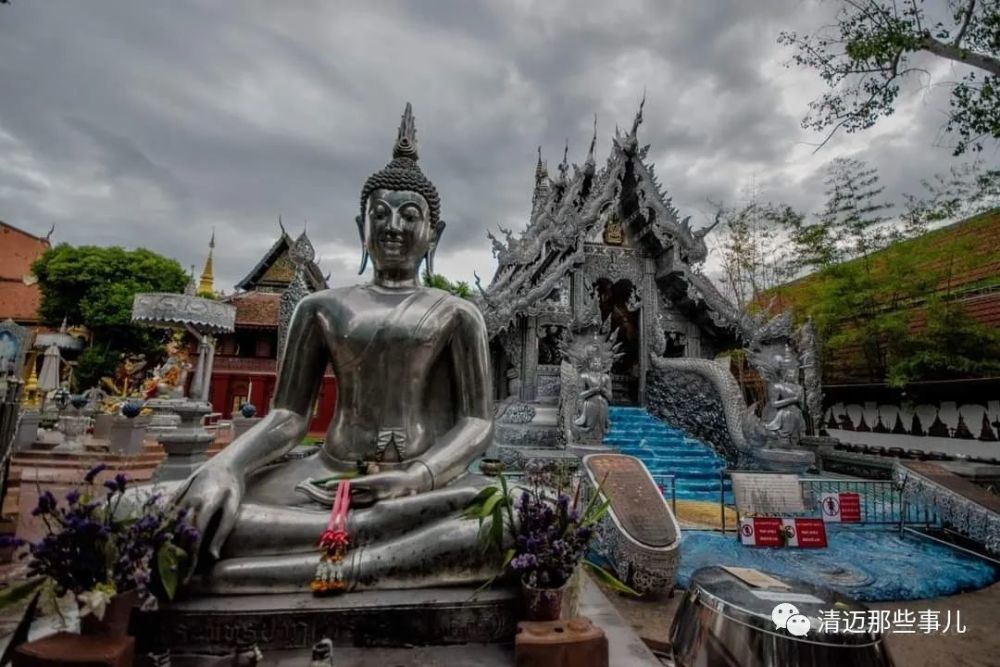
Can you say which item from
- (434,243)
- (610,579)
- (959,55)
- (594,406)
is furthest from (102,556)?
(959,55)

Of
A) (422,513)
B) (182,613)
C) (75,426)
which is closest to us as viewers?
(182,613)

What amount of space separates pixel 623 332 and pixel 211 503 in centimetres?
1240

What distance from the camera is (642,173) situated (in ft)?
39.7

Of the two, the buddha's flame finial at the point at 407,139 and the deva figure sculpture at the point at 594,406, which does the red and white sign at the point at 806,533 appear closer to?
the deva figure sculpture at the point at 594,406

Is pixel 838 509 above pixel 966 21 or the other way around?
the other way around

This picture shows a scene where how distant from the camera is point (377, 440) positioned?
2902mm

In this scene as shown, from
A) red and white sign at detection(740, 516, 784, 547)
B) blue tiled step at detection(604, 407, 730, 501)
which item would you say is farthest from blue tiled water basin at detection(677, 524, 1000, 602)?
blue tiled step at detection(604, 407, 730, 501)

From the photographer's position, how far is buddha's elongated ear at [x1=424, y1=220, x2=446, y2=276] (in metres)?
3.52

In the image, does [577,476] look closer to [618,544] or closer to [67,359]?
[618,544]

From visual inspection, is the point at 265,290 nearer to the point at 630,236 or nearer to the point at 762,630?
the point at 630,236

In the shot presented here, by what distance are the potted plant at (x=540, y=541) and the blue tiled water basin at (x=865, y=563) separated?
127 inches

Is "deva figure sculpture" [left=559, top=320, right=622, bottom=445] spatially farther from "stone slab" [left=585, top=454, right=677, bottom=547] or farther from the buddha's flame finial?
the buddha's flame finial

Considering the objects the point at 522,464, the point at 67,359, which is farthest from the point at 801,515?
the point at 67,359

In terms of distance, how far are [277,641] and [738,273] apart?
1871 cm
